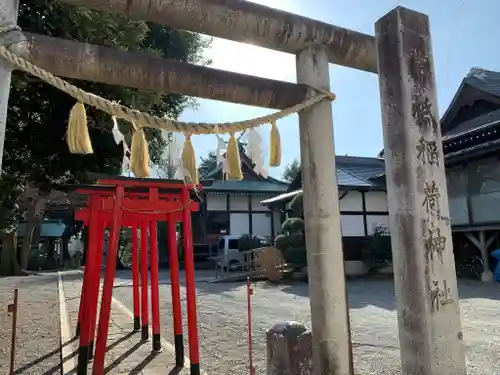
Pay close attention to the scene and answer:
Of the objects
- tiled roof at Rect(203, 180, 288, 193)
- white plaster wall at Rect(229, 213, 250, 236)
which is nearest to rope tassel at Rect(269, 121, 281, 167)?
tiled roof at Rect(203, 180, 288, 193)

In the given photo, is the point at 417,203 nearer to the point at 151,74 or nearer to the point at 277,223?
the point at 151,74

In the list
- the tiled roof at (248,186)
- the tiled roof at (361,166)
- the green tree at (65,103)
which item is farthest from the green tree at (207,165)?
the green tree at (65,103)

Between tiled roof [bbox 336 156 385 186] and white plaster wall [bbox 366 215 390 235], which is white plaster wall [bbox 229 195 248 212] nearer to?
tiled roof [bbox 336 156 385 186]

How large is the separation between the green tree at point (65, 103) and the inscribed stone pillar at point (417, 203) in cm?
443

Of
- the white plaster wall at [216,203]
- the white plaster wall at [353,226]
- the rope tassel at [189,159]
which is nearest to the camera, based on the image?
the rope tassel at [189,159]

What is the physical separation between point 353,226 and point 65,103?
14.5 m

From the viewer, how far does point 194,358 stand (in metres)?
5.23

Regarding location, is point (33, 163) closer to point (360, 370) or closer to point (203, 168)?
point (360, 370)

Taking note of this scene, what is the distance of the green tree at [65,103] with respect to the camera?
A: 5.86 meters

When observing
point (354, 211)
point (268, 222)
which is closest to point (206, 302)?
point (354, 211)

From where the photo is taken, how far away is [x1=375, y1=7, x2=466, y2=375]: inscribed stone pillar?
116 inches

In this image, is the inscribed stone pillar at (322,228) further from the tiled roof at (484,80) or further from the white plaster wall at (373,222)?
the white plaster wall at (373,222)

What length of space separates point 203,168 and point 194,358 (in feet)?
101

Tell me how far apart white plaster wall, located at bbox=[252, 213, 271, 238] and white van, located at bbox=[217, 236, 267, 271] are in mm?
2774
